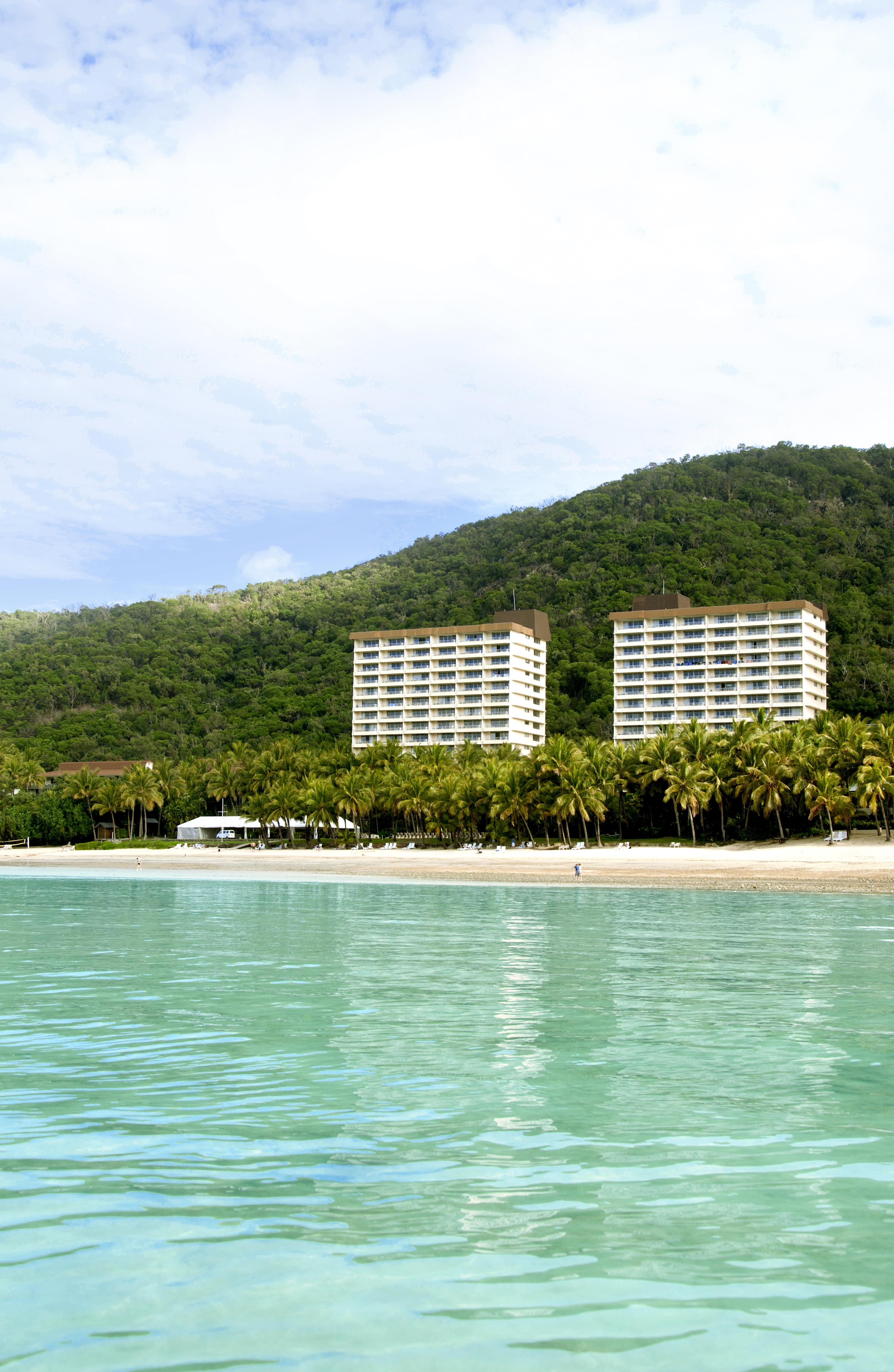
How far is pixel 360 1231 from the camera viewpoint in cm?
772

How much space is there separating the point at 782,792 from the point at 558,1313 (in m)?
73.4

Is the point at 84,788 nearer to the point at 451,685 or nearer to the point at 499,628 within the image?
the point at 451,685

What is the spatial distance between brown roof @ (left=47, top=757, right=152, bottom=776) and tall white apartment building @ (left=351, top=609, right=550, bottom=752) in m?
30.1

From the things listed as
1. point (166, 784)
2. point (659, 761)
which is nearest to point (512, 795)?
point (659, 761)

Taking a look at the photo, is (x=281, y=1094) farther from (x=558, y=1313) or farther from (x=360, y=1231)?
(x=558, y=1313)

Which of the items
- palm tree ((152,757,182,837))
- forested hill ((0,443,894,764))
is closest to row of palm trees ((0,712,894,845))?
palm tree ((152,757,182,837))

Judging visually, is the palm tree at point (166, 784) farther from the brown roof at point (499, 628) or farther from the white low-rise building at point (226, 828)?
the brown roof at point (499, 628)

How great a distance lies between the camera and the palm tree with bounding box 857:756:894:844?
69.1 meters

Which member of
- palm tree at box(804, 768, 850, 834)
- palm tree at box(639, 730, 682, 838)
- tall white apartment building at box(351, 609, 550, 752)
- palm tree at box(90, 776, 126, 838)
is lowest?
palm tree at box(90, 776, 126, 838)

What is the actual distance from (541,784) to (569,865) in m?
14.3

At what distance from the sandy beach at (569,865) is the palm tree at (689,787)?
3387 mm

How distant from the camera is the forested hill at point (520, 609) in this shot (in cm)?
14525

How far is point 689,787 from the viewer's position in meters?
77.8

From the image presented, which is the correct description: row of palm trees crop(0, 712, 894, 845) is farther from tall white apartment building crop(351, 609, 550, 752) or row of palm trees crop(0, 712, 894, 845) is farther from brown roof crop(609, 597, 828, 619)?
brown roof crop(609, 597, 828, 619)
